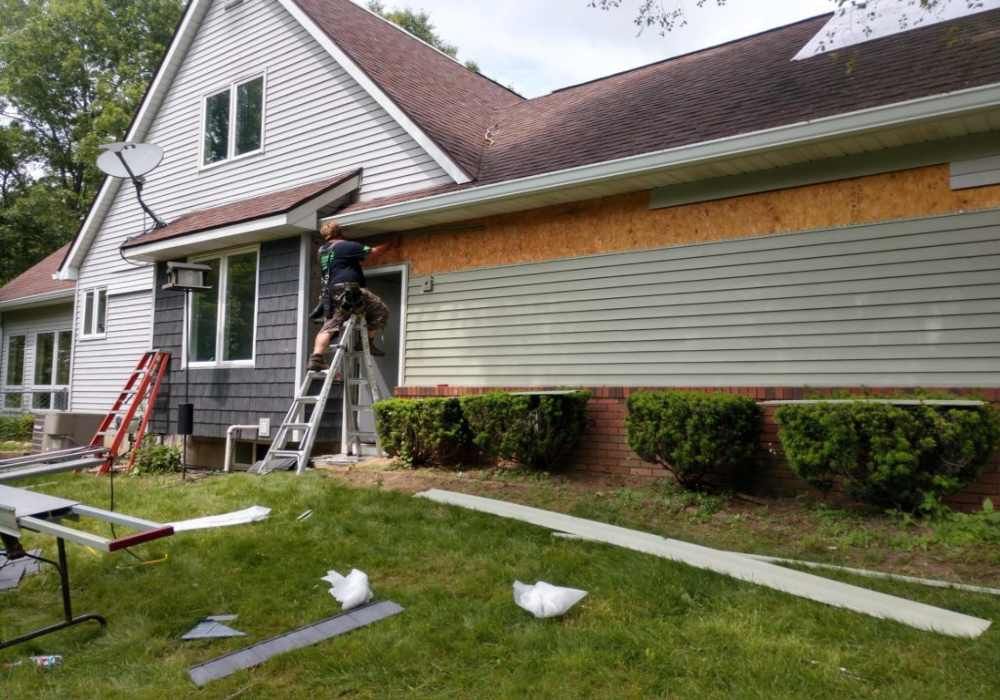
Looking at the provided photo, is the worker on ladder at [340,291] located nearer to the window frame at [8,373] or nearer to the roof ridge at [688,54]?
the roof ridge at [688,54]

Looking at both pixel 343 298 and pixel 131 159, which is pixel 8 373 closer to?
pixel 131 159

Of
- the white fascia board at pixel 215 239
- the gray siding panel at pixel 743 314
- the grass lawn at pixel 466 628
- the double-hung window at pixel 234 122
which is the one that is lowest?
the grass lawn at pixel 466 628

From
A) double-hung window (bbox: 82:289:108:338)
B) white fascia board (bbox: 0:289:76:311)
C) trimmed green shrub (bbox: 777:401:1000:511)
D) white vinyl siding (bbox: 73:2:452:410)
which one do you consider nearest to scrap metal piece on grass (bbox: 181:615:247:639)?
trimmed green shrub (bbox: 777:401:1000:511)

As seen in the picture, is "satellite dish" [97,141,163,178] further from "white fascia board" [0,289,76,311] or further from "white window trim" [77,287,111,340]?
"white fascia board" [0,289,76,311]

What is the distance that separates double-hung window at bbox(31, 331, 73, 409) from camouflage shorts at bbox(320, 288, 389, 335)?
10.7 m

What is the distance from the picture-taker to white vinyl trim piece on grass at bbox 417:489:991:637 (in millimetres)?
3490

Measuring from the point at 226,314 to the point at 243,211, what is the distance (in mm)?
1451

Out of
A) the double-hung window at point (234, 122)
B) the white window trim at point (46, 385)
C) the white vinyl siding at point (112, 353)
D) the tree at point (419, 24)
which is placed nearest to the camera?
Result: the double-hung window at point (234, 122)

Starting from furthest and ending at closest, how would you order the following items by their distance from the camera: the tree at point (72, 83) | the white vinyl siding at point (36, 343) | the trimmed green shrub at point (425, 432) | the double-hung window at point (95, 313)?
the tree at point (72, 83) → the white vinyl siding at point (36, 343) → the double-hung window at point (95, 313) → the trimmed green shrub at point (425, 432)

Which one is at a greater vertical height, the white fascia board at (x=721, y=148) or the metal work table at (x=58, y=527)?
the white fascia board at (x=721, y=148)

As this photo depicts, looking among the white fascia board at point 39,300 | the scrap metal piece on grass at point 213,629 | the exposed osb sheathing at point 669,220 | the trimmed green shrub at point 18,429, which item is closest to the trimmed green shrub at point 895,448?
the exposed osb sheathing at point 669,220

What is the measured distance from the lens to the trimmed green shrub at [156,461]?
9.83m

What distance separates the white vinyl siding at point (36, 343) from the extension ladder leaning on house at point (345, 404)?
33.6 ft

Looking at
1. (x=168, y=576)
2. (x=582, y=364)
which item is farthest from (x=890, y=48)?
(x=168, y=576)
